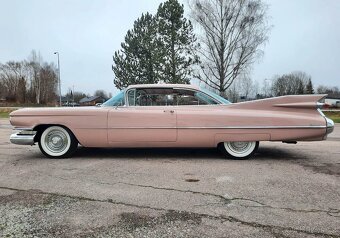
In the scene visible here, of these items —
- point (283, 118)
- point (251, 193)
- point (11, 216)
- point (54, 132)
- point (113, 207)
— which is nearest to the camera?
point (11, 216)

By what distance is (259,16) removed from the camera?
1195 inches

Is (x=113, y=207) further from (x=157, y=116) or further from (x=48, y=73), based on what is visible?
(x=48, y=73)

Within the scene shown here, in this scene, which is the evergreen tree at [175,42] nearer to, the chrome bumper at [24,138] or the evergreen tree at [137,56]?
the evergreen tree at [137,56]

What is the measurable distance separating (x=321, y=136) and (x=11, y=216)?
4.92m

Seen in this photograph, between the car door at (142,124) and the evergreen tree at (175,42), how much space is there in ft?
88.5

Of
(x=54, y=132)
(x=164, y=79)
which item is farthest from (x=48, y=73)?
(x=54, y=132)

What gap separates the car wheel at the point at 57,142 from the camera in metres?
6.29

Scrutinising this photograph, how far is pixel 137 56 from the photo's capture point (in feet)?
125

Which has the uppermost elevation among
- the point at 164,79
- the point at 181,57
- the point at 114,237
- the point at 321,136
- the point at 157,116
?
the point at 181,57

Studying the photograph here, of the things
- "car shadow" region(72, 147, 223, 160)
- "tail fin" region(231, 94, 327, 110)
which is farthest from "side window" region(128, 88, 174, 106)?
"tail fin" region(231, 94, 327, 110)

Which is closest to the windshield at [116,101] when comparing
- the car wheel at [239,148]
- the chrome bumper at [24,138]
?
the chrome bumper at [24,138]

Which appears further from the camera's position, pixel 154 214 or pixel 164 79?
pixel 164 79

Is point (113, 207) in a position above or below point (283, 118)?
below

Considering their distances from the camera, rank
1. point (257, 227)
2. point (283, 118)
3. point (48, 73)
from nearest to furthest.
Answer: point (257, 227) → point (283, 118) → point (48, 73)
